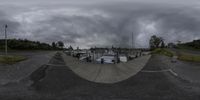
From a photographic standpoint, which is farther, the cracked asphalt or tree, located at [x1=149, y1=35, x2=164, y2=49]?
tree, located at [x1=149, y1=35, x2=164, y2=49]

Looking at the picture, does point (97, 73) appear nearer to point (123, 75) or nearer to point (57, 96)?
point (123, 75)

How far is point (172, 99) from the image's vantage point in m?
6.55

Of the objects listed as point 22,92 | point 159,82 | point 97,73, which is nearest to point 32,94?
point 22,92

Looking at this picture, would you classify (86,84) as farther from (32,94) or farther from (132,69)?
(132,69)

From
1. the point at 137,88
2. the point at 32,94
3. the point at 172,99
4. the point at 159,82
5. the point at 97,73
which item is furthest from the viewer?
the point at 159,82

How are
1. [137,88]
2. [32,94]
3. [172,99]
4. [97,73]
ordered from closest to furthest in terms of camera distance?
[97,73] < [172,99] < [32,94] < [137,88]

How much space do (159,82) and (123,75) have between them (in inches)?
153

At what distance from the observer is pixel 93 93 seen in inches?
279

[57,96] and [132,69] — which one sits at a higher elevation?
[132,69]

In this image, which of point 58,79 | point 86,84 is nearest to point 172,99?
point 86,84

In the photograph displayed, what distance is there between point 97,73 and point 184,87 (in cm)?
404

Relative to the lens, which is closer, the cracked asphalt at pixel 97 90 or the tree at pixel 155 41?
the cracked asphalt at pixel 97 90

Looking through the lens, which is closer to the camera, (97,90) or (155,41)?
(97,90)

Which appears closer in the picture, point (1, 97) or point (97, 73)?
point (97, 73)
